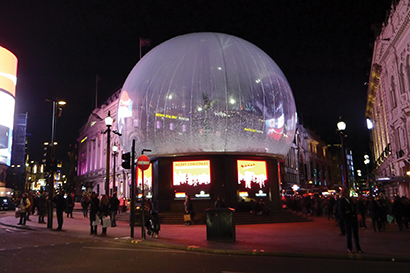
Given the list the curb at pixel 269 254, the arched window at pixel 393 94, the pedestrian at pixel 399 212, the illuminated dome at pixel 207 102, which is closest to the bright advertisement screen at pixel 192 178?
the illuminated dome at pixel 207 102

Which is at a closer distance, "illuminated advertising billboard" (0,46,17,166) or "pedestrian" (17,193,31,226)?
"pedestrian" (17,193,31,226)

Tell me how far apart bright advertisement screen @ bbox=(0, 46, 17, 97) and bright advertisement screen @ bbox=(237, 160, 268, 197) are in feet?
106

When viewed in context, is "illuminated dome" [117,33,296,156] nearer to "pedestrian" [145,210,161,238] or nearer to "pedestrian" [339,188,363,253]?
"pedestrian" [145,210,161,238]

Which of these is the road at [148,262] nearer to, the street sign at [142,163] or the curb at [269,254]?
the curb at [269,254]

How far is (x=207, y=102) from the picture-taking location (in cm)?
2161

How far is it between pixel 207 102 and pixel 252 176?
6.14m

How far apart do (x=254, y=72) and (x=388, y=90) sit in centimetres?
1890

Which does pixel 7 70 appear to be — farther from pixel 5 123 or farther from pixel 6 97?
pixel 5 123

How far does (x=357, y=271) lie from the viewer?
24.1 feet

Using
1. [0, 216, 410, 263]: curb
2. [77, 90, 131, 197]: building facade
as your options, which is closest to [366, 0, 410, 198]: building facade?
[0, 216, 410, 263]: curb

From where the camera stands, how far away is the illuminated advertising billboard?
39531 mm

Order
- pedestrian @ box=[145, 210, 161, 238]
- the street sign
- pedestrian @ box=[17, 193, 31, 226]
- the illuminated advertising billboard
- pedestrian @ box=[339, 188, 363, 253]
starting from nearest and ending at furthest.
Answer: pedestrian @ box=[339, 188, 363, 253] < pedestrian @ box=[145, 210, 161, 238] < the street sign < pedestrian @ box=[17, 193, 31, 226] < the illuminated advertising billboard

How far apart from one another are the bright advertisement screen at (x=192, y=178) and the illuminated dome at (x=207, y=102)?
102 centimetres

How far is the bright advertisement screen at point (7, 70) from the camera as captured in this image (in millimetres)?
39938
